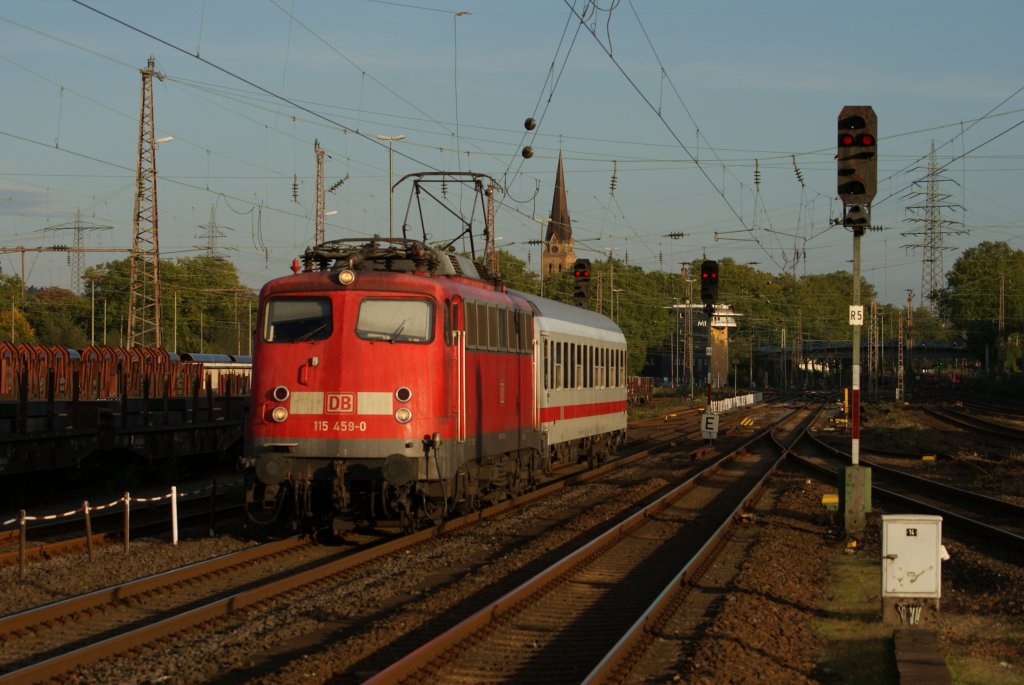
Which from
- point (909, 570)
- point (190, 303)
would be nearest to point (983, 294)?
point (190, 303)

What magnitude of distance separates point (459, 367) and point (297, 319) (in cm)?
219

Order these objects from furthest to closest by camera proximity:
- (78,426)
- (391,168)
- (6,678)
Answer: (391,168), (78,426), (6,678)

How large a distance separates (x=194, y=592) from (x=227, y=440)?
16.2 meters

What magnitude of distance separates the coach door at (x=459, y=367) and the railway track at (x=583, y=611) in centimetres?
235

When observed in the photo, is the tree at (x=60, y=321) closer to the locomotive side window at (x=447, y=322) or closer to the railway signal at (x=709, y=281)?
the railway signal at (x=709, y=281)

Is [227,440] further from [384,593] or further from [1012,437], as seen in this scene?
[1012,437]

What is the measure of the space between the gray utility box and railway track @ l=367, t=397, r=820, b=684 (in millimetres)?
2055

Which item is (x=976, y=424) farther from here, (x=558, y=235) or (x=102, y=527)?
(x=558, y=235)

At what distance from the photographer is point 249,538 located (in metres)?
15.5

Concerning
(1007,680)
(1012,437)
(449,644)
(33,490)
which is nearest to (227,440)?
(33,490)

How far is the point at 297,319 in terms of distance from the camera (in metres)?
14.6

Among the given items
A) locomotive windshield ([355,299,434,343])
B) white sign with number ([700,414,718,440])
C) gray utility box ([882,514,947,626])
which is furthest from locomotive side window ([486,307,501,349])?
white sign with number ([700,414,718,440])

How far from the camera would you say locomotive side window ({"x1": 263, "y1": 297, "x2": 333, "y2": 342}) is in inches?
568

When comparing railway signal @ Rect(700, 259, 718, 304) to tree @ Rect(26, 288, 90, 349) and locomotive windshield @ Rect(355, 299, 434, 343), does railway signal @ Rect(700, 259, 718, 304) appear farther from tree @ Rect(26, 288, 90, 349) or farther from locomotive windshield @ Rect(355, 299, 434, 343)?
tree @ Rect(26, 288, 90, 349)
